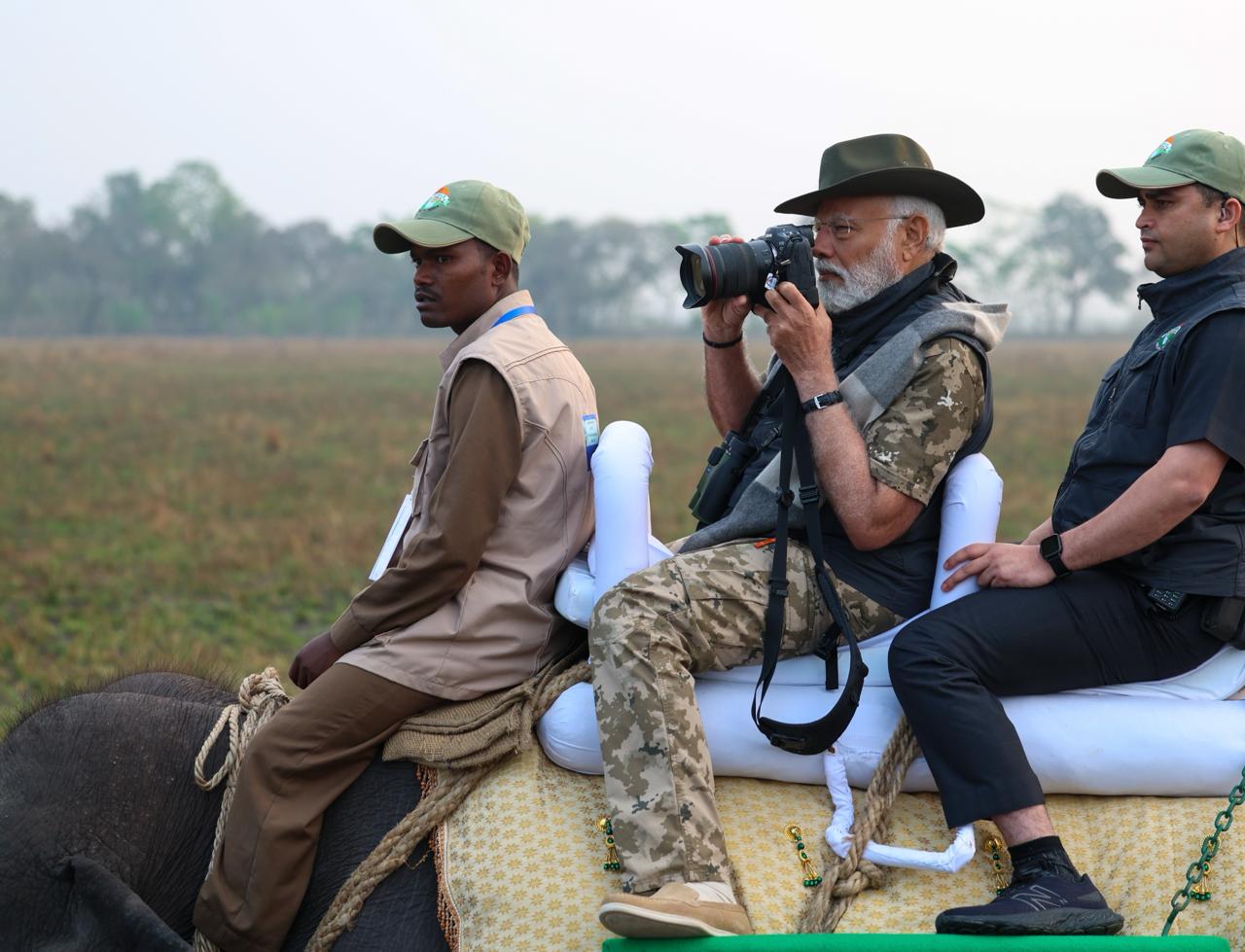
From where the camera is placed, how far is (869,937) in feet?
9.18

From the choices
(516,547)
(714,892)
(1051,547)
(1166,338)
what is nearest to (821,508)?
(1051,547)

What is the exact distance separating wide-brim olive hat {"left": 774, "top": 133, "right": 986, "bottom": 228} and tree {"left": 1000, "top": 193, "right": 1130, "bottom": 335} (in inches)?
4044

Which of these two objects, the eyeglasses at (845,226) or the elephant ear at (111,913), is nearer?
the elephant ear at (111,913)

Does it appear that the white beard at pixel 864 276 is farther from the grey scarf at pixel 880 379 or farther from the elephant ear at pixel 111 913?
the elephant ear at pixel 111 913

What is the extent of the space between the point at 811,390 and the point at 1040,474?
1731 cm

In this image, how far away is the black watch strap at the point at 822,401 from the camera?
327cm

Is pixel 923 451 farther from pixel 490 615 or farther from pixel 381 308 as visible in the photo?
pixel 381 308

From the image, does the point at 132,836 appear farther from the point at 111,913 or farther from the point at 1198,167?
the point at 1198,167

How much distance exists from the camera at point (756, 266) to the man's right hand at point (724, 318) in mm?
278

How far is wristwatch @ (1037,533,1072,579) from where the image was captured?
10.4 feet

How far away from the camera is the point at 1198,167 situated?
10.6 feet

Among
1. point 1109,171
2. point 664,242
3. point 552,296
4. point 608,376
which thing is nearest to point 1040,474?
point 1109,171

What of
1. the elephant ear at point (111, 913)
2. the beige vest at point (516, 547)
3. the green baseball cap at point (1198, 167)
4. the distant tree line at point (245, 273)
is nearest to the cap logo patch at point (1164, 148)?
the green baseball cap at point (1198, 167)

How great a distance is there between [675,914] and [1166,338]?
6.00 feet
